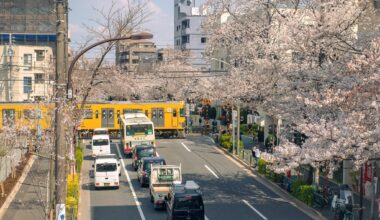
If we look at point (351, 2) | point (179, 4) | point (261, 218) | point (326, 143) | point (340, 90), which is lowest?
point (261, 218)

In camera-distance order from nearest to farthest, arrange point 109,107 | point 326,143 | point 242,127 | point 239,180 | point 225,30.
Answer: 1. point 326,143
2. point 239,180
3. point 225,30
4. point 109,107
5. point 242,127

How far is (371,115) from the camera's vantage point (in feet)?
63.8

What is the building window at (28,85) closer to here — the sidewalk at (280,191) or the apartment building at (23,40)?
the apartment building at (23,40)

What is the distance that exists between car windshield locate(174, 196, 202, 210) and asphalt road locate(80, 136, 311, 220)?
2.49 m

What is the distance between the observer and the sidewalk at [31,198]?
2445 cm

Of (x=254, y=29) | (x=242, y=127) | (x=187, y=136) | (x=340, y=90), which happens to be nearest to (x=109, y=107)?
(x=187, y=136)

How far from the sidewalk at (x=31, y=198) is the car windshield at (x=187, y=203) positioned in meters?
5.05

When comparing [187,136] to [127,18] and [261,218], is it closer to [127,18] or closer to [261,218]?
[127,18]

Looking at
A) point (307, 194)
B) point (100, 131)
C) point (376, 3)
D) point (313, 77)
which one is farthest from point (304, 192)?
point (100, 131)

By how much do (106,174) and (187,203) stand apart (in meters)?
9.68

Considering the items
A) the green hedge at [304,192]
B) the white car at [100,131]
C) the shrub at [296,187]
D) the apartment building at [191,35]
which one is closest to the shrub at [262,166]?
the shrub at [296,187]

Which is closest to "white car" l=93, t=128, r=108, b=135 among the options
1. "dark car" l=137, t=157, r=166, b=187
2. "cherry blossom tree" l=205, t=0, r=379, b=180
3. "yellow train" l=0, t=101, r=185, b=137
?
"yellow train" l=0, t=101, r=185, b=137

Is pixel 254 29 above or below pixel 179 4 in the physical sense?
below

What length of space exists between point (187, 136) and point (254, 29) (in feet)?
62.1
